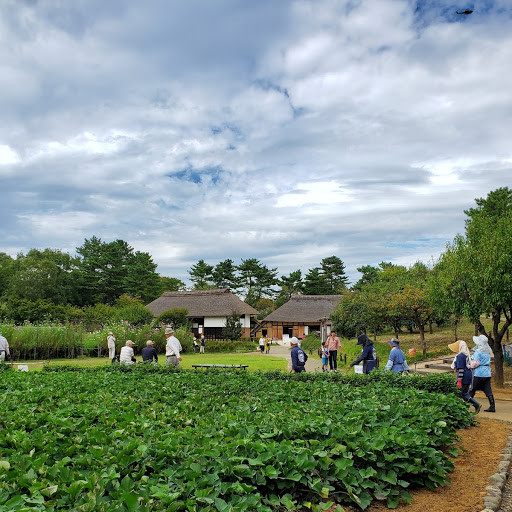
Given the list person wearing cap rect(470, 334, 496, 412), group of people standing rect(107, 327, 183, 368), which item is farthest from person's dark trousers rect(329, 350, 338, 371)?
person wearing cap rect(470, 334, 496, 412)

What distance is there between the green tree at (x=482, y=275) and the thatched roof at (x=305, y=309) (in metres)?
29.0

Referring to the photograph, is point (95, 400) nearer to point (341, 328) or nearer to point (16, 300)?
point (341, 328)

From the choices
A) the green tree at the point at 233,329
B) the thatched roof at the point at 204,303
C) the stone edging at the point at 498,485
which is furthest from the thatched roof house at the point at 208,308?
the stone edging at the point at 498,485

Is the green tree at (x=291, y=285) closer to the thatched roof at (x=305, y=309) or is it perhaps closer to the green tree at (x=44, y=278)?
the thatched roof at (x=305, y=309)

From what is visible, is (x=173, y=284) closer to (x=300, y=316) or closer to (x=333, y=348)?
(x=300, y=316)

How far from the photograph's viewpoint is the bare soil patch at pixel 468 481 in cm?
463

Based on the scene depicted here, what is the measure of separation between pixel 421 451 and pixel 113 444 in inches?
123

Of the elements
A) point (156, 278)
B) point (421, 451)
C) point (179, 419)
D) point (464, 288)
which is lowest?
point (421, 451)

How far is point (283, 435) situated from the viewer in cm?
488

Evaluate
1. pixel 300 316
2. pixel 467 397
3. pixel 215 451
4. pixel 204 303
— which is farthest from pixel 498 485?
pixel 204 303

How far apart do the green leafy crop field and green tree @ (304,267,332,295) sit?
52068 millimetres

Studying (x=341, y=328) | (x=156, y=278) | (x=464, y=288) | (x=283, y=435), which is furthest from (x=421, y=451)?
(x=156, y=278)

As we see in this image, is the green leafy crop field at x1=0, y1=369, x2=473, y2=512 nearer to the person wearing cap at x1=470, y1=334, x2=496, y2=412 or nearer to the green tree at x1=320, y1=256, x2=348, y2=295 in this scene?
the person wearing cap at x1=470, y1=334, x2=496, y2=412

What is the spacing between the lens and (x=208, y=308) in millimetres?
45062
